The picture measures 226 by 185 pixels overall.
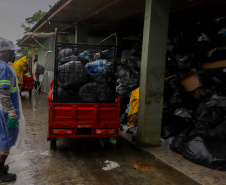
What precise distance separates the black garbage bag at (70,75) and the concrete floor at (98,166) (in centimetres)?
131

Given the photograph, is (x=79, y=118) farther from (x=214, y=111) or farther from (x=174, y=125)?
(x=214, y=111)

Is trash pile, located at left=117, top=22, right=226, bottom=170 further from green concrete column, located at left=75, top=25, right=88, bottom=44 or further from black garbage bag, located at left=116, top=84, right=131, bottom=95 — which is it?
green concrete column, located at left=75, top=25, right=88, bottom=44

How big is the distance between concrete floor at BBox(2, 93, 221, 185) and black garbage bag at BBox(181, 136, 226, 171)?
0.11 m

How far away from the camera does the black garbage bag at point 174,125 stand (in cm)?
564

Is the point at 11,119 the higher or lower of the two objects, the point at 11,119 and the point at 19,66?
the lower

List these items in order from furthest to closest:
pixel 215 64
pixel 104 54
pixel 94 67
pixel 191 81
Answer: pixel 191 81, pixel 215 64, pixel 104 54, pixel 94 67

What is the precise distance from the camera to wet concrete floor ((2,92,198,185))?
144 inches

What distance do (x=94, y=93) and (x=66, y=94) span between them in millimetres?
534

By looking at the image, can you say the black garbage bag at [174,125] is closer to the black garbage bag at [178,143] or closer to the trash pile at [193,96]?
the trash pile at [193,96]

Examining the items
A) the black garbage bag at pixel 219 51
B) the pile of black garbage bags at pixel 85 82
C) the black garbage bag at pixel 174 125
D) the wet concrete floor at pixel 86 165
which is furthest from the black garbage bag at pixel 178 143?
the black garbage bag at pixel 219 51

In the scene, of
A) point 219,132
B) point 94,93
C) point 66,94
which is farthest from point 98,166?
point 219,132

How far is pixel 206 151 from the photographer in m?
4.26

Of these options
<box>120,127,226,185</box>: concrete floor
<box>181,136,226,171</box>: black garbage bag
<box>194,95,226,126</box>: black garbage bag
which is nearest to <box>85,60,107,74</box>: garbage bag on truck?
<box>120,127,226,185</box>: concrete floor

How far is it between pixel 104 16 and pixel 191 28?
110 inches
